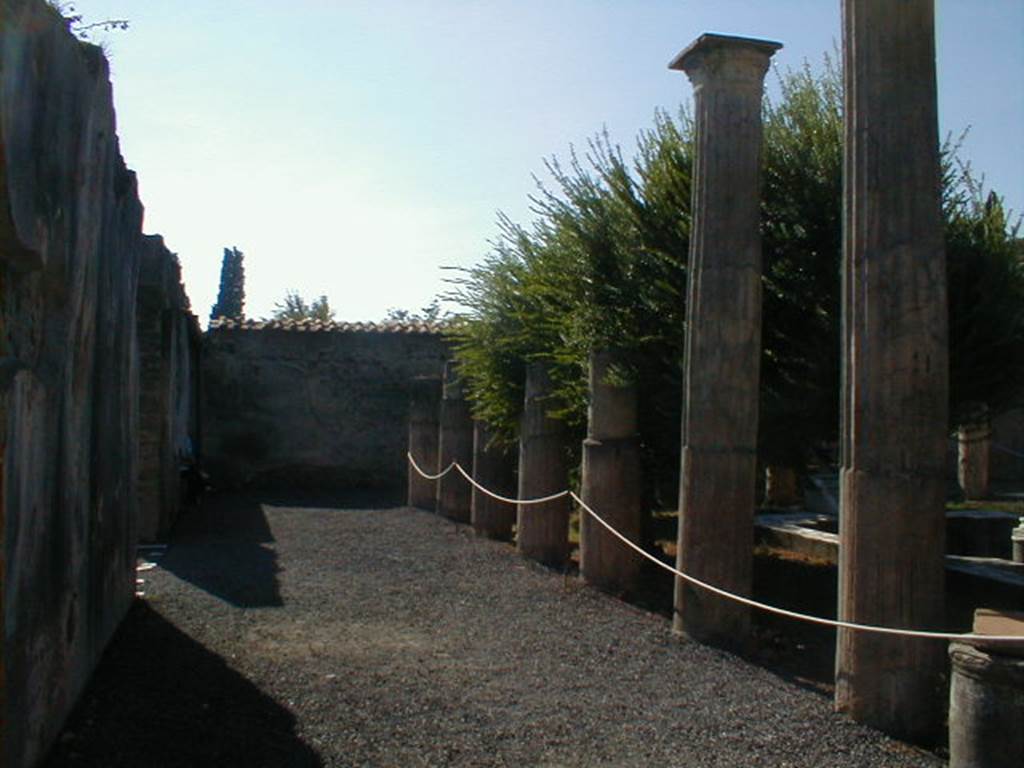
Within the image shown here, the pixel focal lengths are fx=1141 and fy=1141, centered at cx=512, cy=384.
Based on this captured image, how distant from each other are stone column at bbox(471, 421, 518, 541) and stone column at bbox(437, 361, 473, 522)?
955 mm

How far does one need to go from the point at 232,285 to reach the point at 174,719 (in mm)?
35589

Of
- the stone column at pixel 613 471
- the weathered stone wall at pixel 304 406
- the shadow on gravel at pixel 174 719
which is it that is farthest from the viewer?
the weathered stone wall at pixel 304 406

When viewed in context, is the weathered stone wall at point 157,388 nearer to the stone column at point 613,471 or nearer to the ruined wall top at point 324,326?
the stone column at point 613,471

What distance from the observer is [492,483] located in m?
12.5

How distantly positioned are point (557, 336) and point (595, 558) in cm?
222

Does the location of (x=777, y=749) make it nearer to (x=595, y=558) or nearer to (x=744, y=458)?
(x=744, y=458)

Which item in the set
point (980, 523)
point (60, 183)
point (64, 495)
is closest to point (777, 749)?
point (64, 495)

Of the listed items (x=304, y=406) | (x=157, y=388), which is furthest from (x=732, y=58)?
(x=304, y=406)

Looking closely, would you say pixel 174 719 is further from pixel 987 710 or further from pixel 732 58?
pixel 732 58

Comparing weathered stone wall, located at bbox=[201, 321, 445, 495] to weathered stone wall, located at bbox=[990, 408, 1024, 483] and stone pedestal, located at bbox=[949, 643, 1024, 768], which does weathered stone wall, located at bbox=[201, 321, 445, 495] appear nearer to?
weathered stone wall, located at bbox=[990, 408, 1024, 483]

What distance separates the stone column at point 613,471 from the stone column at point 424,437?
24.1 ft

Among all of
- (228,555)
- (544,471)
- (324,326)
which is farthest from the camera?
(324,326)

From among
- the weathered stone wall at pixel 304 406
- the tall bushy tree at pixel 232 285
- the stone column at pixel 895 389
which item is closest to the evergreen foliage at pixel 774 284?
the stone column at pixel 895 389

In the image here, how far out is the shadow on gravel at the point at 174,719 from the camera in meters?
4.57
